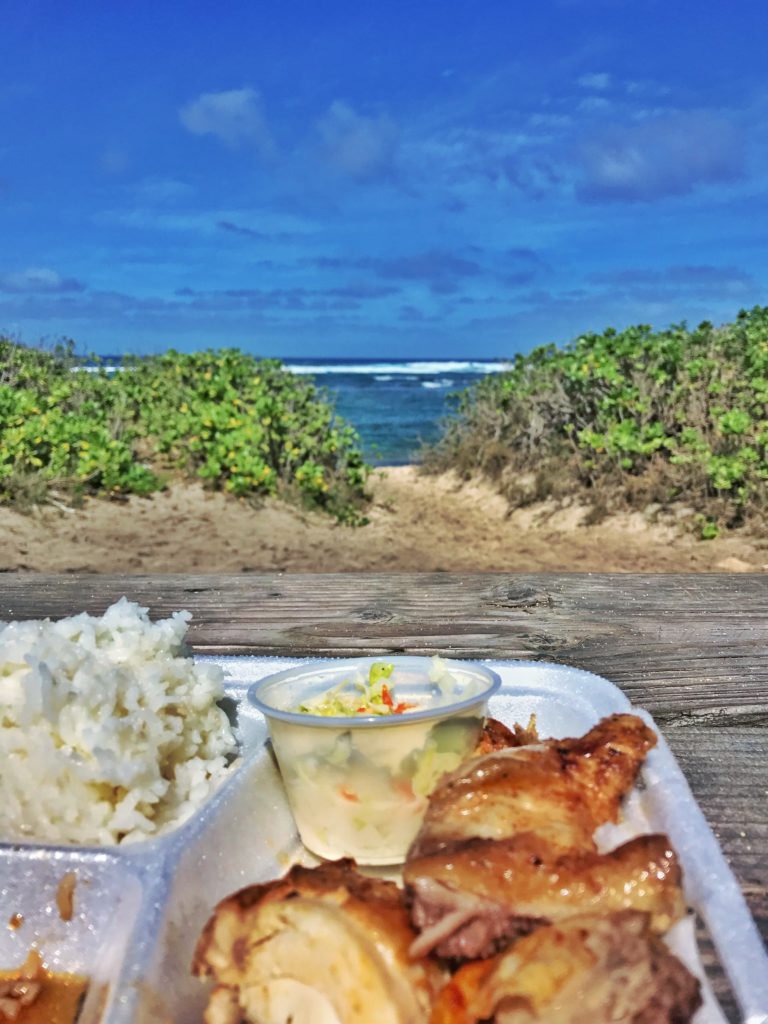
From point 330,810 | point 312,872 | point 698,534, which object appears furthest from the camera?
point 698,534

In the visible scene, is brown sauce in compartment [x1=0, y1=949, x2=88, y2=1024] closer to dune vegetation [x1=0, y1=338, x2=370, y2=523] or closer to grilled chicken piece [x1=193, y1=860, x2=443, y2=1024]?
grilled chicken piece [x1=193, y1=860, x2=443, y2=1024]

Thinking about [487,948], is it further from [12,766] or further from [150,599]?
[150,599]

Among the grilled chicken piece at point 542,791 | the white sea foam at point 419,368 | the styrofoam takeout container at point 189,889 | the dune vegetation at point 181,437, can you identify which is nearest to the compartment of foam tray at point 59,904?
the styrofoam takeout container at point 189,889

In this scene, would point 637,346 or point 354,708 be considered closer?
point 354,708

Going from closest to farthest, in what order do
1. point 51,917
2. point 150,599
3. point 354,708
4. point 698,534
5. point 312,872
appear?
point 312,872
point 51,917
point 354,708
point 150,599
point 698,534

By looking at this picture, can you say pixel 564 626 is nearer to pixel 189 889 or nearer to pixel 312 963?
pixel 189 889

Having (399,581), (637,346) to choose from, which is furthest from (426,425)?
(399,581)

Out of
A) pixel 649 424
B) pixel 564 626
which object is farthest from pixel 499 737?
pixel 649 424
